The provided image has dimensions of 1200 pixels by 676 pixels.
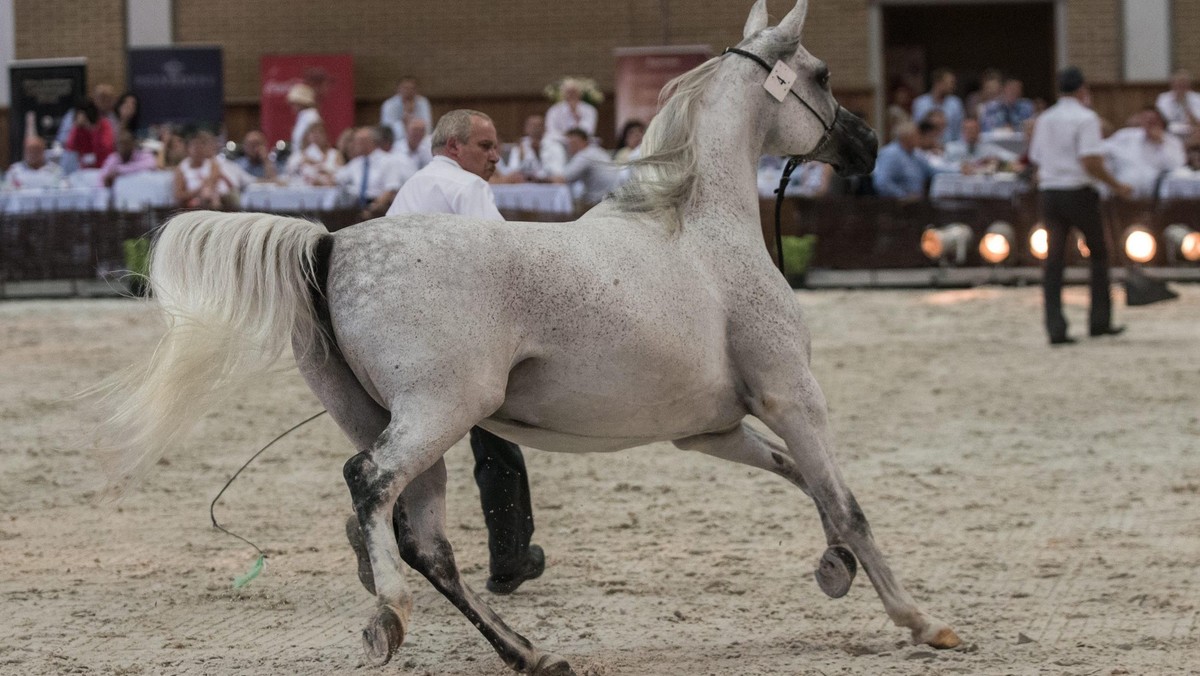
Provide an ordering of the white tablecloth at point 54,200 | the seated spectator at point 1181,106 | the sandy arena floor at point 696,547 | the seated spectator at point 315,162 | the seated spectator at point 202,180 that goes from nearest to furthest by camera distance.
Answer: the sandy arena floor at point 696,547
the seated spectator at point 202,180
the white tablecloth at point 54,200
the seated spectator at point 315,162
the seated spectator at point 1181,106

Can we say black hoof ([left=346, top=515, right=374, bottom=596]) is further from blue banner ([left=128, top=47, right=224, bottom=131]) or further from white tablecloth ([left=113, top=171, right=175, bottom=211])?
blue banner ([left=128, top=47, right=224, bottom=131])

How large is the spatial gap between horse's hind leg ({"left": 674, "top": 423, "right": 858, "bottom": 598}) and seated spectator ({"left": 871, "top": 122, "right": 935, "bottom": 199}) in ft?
37.6

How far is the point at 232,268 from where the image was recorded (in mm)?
4371

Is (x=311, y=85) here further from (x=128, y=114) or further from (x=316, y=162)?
(x=316, y=162)

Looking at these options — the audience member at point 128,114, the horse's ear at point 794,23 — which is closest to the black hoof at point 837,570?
the horse's ear at point 794,23

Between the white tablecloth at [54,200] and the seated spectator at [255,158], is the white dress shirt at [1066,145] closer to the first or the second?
the seated spectator at [255,158]

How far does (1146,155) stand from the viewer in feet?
53.3

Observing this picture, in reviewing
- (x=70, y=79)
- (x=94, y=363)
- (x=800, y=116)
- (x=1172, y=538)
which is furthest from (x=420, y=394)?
(x=70, y=79)

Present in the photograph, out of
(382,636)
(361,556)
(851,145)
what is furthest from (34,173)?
(382,636)

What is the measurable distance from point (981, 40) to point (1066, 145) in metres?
16.7

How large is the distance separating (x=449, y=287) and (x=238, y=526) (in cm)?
281

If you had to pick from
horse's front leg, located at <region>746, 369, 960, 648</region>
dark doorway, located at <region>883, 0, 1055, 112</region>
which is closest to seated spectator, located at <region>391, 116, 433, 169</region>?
horse's front leg, located at <region>746, 369, 960, 648</region>

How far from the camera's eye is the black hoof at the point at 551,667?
4461mm

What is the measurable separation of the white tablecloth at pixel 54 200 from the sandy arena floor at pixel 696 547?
664 cm
